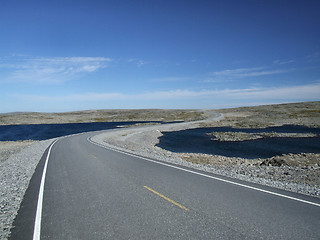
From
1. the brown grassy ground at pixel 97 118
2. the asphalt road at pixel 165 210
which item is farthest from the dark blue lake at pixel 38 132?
the asphalt road at pixel 165 210

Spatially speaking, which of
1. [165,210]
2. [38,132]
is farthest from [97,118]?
[165,210]

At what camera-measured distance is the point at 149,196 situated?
7.53 metres

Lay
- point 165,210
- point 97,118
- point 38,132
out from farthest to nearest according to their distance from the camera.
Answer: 1. point 97,118
2. point 38,132
3. point 165,210

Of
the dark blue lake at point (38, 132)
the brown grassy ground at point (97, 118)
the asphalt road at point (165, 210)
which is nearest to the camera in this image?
the asphalt road at point (165, 210)

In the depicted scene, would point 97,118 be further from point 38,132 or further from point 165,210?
point 165,210

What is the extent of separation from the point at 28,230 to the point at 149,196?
12.5 feet

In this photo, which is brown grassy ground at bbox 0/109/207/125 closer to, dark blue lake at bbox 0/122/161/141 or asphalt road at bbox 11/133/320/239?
dark blue lake at bbox 0/122/161/141

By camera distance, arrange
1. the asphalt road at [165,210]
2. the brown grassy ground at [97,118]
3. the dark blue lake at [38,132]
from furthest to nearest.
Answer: the brown grassy ground at [97,118], the dark blue lake at [38,132], the asphalt road at [165,210]

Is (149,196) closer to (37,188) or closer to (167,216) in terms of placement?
(167,216)

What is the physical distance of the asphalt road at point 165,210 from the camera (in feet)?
16.8

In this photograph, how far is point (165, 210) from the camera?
6.32m

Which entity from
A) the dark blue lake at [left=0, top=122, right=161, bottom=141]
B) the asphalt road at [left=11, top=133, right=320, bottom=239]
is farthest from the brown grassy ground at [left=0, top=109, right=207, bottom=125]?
the asphalt road at [left=11, top=133, right=320, bottom=239]

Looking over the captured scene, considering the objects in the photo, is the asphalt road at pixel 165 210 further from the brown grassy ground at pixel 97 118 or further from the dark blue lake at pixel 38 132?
the brown grassy ground at pixel 97 118

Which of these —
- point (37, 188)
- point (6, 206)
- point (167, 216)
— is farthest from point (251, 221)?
point (37, 188)
